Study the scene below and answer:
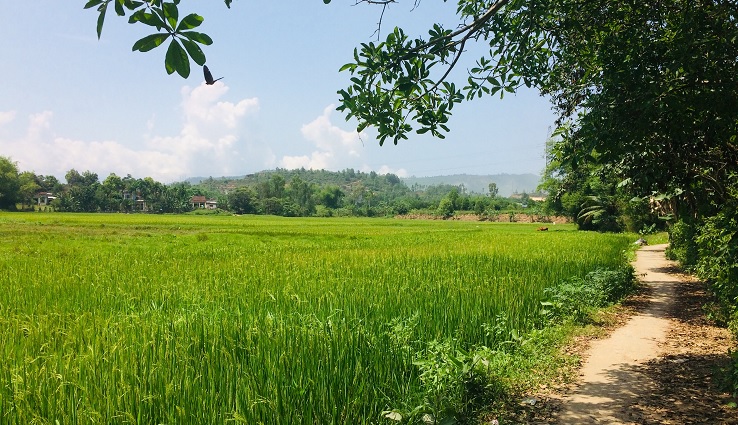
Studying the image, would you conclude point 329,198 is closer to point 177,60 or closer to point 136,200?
point 136,200

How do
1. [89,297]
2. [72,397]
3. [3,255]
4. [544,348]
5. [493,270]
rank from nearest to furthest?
[72,397]
[544,348]
[89,297]
[493,270]
[3,255]

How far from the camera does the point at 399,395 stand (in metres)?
4.01

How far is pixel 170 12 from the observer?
76.9 inches

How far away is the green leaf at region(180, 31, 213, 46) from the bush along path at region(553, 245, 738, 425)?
3.87 m

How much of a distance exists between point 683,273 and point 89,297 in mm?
15041

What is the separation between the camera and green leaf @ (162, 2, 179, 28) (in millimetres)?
1940

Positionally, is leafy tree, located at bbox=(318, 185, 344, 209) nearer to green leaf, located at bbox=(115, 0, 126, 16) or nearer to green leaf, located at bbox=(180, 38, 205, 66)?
green leaf, located at bbox=(115, 0, 126, 16)

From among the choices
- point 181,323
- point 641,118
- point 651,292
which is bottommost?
point 651,292

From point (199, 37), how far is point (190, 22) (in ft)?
0.23

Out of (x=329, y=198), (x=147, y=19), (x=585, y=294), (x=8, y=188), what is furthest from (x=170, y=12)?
(x=329, y=198)

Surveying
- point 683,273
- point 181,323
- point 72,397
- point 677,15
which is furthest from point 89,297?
point 683,273

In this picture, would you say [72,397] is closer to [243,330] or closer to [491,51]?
[243,330]

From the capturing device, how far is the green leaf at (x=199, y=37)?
186 cm

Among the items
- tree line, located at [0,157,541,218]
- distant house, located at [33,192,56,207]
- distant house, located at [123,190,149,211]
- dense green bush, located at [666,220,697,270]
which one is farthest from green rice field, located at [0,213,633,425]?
distant house, located at [33,192,56,207]
